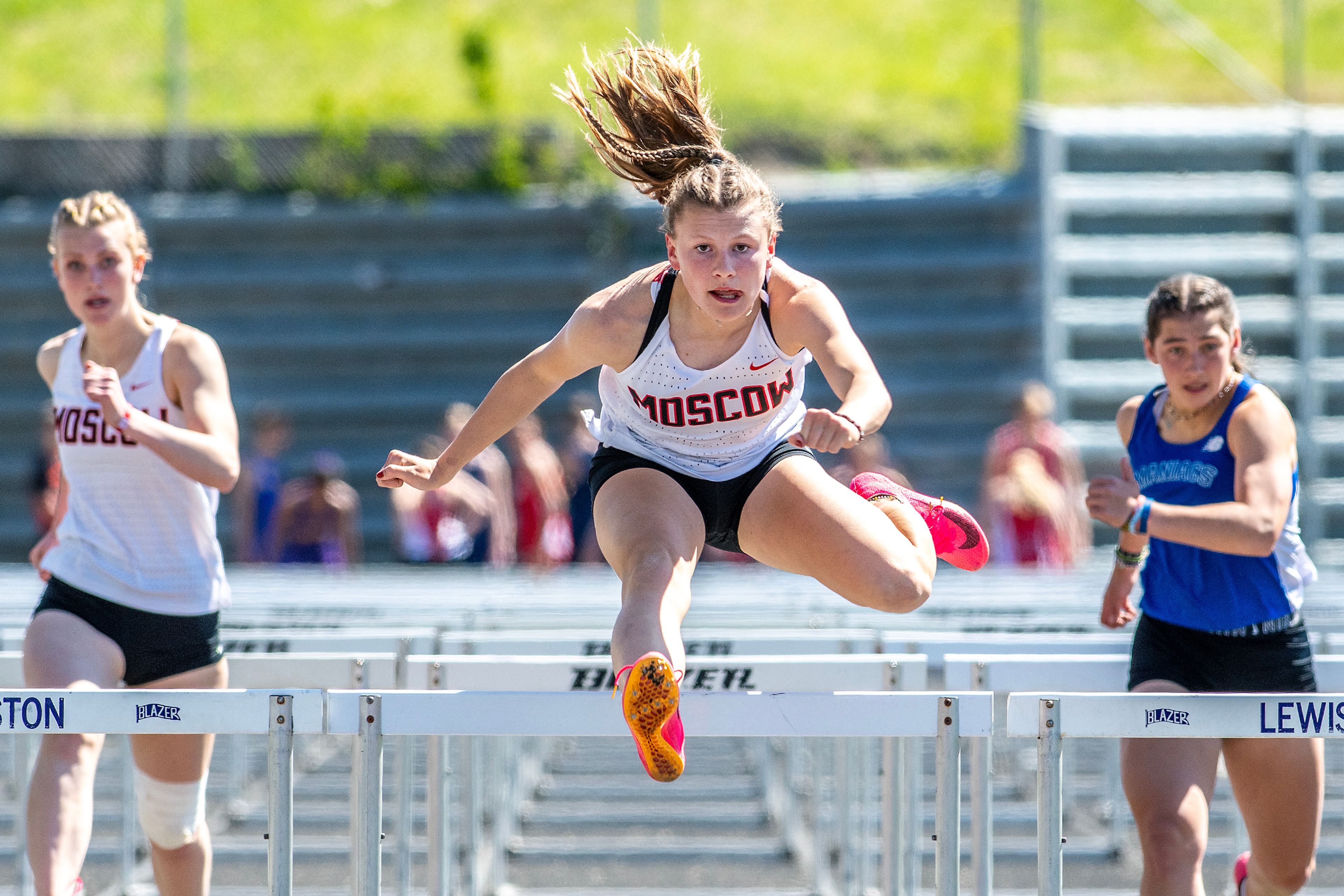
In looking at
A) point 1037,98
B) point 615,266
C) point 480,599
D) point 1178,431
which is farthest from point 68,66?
point 1178,431

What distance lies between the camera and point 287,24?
1469cm

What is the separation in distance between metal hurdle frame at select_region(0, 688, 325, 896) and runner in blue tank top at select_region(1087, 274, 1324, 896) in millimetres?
1715

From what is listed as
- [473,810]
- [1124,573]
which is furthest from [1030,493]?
[1124,573]

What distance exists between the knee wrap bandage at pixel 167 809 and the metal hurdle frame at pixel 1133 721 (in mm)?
1922

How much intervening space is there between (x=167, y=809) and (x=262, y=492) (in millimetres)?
6883

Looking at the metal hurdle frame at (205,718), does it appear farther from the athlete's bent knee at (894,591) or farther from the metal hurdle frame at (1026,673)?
the metal hurdle frame at (1026,673)

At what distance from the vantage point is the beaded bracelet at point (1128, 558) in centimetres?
369

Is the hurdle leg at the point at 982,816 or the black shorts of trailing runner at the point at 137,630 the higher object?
the black shorts of trailing runner at the point at 137,630

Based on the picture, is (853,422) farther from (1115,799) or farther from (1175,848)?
(1115,799)

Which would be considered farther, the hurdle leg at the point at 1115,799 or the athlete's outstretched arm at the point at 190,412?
the hurdle leg at the point at 1115,799

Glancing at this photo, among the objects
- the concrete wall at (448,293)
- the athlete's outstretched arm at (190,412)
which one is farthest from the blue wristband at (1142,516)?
the concrete wall at (448,293)

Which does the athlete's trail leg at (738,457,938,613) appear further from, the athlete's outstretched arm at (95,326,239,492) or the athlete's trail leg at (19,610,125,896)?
the athlete's trail leg at (19,610,125,896)

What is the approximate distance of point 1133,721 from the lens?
2.86 metres

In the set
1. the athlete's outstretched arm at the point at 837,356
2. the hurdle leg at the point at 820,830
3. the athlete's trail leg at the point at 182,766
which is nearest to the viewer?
the athlete's outstretched arm at the point at 837,356
